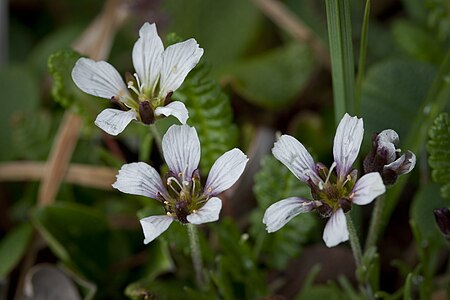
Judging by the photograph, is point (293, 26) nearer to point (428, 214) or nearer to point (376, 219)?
point (428, 214)

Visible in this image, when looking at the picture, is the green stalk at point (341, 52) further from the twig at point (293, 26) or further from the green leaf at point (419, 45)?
the twig at point (293, 26)

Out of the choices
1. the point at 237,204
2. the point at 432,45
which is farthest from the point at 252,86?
the point at 432,45

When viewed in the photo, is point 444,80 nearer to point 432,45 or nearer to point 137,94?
point 432,45

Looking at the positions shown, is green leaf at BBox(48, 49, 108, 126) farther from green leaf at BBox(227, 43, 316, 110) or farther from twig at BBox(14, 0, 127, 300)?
green leaf at BBox(227, 43, 316, 110)

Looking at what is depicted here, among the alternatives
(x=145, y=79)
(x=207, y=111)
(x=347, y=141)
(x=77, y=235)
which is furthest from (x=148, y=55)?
(x=77, y=235)

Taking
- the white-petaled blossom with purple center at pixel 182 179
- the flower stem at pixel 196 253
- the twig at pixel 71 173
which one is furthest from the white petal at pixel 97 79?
the twig at pixel 71 173

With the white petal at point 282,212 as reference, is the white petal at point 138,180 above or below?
below

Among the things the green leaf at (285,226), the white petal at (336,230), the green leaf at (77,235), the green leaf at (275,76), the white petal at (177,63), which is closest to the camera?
the white petal at (336,230)
